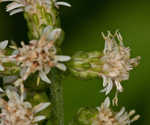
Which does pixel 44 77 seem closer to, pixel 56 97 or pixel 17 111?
pixel 56 97

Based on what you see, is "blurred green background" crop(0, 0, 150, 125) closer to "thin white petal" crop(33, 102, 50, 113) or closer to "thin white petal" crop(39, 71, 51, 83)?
"thin white petal" crop(33, 102, 50, 113)

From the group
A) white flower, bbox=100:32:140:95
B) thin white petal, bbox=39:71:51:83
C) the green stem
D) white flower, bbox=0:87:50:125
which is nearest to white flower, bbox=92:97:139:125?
white flower, bbox=100:32:140:95

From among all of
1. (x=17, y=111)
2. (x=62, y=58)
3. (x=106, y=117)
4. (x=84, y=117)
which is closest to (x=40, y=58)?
(x=62, y=58)

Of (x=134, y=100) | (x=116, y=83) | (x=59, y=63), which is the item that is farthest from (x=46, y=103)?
(x=134, y=100)

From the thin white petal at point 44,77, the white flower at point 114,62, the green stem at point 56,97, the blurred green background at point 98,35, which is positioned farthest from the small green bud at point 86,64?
the blurred green background at point 98,35

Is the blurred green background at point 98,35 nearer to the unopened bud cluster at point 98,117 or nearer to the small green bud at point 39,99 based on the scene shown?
the unopened bud cluster at point 98,117

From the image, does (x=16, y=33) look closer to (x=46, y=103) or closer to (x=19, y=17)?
(x=19, y=17)

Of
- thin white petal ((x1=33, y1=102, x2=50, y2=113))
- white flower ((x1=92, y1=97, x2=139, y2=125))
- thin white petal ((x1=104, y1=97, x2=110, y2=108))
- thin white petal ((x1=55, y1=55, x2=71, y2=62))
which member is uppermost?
thin white petal ((x1=55, y1=55, x2=71, y2=62))
